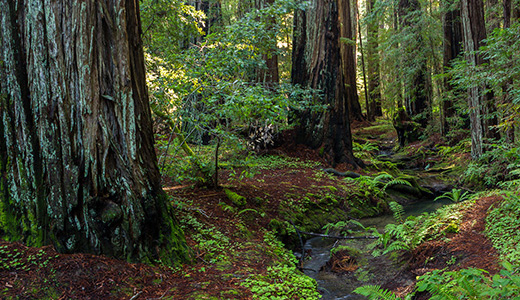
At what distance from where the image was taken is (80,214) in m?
3.29

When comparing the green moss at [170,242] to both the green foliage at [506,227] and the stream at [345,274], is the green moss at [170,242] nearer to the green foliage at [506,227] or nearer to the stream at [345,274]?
the stream at [345,274]

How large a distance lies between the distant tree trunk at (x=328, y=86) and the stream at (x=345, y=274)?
4569 mm

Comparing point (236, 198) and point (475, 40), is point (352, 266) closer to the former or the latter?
point (236, 198)

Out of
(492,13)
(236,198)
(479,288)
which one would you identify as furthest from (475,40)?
(479,288)

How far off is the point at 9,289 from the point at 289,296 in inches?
100

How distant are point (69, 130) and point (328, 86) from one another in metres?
8.32

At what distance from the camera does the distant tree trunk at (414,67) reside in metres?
13.9

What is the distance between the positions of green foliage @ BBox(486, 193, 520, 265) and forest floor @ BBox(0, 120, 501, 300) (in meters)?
0.10

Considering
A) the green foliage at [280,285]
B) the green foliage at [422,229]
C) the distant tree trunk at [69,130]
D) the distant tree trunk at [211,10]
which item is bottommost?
the green foliage at [280,285]

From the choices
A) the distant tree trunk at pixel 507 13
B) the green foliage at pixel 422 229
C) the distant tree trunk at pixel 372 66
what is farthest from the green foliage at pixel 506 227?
the distant tree trunk at pixel 372 66

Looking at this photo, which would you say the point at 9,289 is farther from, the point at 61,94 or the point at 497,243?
the point at 497,243

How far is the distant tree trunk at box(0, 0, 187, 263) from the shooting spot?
10.5 feet

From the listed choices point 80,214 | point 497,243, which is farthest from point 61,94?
point 497,243

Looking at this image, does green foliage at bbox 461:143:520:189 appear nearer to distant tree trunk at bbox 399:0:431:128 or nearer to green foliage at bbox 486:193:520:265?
green foliage at bbox 486:193:520:265
